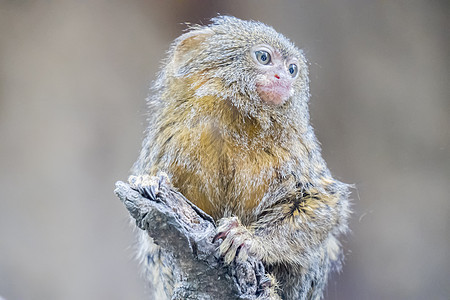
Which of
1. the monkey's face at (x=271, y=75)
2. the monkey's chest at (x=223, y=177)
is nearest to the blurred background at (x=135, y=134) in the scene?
the monkey's face at (x=271, y=75)

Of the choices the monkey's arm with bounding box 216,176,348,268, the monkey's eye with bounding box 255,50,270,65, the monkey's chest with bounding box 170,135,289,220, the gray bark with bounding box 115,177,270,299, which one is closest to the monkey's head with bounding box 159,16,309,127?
the monkey's eye with bounding box 255,50,270,65

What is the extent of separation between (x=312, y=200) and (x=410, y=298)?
133 cm

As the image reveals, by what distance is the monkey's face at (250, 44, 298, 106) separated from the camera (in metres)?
1.77

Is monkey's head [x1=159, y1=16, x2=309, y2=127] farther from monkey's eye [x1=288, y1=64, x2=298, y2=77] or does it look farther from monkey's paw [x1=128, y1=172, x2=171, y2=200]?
monkey's paw [x1=128, y1=172, x2=171, y2=200]

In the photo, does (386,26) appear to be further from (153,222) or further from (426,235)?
(153,222)

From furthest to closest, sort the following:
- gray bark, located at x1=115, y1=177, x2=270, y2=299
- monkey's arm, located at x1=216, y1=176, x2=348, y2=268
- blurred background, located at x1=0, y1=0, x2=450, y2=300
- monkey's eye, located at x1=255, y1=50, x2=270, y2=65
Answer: blurred background, located at x1=0, y1=0, x2=450, y2=300 → monkey's eye, located at x1=255, y1=50, x2=270, y2=65 → monkey's arm, located at x1=216, y1=176, x2=348, y2=268 → gray bark, located at x1=115, y1=177, x2=270, y2=299

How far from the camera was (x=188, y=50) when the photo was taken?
6.33ft

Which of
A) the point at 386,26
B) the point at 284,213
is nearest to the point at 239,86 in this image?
Result: the point at 284,213

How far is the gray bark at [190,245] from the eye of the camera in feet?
4.89

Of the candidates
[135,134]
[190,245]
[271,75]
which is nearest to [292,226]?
[190,245]

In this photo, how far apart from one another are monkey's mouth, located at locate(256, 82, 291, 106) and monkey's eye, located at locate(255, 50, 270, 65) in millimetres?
120

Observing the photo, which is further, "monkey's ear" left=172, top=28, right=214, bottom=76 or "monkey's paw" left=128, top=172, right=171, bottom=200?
"monkey's ear" left=172, top=28, right=214, bottom=76

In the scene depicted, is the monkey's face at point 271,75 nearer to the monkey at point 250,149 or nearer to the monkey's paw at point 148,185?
the monkey at point 250,149

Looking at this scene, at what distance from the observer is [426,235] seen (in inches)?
108
